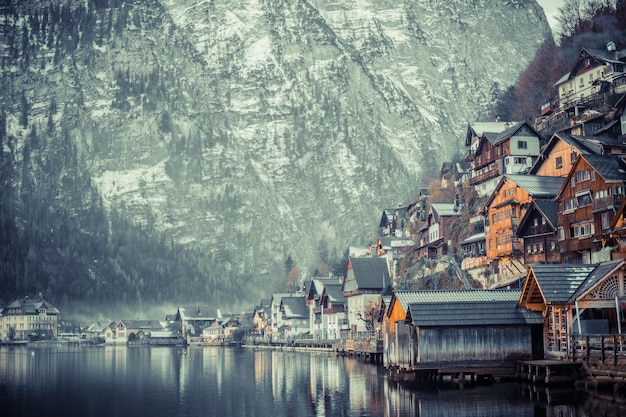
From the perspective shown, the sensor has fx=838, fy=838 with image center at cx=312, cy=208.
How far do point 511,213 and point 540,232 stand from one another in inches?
204

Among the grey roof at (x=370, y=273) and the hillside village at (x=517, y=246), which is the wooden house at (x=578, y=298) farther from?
the grey roof at (x=370, y=273)

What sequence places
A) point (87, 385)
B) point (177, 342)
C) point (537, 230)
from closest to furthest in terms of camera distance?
point (87, 385), point (537, 230), point (177, 342)

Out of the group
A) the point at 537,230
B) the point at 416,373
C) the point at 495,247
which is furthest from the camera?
the point at 495,247

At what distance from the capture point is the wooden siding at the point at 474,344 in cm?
5534

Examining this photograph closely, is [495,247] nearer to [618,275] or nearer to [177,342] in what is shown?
[618,275]

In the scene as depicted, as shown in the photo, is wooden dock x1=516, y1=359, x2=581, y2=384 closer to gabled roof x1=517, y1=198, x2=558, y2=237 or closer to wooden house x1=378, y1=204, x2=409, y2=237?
gabled roof x1=517, y1=198, x2=558, y2=237

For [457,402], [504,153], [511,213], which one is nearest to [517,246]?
[511,213]

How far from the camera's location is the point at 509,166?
321ft

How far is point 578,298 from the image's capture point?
50.2 meters

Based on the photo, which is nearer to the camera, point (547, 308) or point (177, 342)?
point (547, 308)

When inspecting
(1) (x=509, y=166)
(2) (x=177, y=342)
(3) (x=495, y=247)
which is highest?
(1) (x=509, y=166)

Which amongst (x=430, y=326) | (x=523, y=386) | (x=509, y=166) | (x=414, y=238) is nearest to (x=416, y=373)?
(x=430, y=326)

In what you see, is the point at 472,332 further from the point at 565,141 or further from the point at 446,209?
the point at 446,209

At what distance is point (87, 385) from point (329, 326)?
2584 inches
